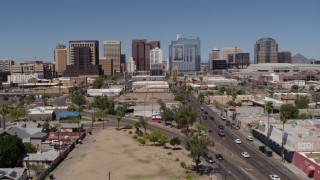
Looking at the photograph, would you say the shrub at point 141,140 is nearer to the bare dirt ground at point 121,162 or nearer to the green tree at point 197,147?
the bare dirt ground at point 121,162

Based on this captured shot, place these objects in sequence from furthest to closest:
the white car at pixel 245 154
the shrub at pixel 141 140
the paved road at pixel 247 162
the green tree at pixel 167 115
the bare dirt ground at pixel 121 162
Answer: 1. the green tree at pixel 167 115
2. the shrub at pixel 141 140
3. the white car at pixel 245 154
4. the bare dirt ground at pixel 121 162
5. the paved road at pixel 247 162

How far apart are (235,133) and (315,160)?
1179 inches

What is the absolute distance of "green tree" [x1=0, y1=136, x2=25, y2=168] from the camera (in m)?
54.5

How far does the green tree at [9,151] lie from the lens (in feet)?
179

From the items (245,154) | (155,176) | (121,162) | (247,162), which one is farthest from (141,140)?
(247,162)

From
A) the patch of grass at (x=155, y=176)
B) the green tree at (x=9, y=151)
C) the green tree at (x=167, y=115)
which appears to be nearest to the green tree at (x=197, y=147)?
the patch of grass at (x=155, y=176)

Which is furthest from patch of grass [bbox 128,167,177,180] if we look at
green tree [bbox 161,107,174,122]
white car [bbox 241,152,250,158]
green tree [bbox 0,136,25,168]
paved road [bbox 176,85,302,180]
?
green tree [bbox 161,107,174,122]

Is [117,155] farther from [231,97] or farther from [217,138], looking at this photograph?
[231,97]

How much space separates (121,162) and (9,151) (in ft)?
52.6

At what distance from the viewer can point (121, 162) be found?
5928 centimetres

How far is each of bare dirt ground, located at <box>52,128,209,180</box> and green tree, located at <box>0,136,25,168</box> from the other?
623 cm

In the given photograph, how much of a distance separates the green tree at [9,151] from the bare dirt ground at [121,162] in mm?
6232

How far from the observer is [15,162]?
56.0 meters

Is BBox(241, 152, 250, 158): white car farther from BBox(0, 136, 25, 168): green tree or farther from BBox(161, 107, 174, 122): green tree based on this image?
BBox(0, 136, 25, 168): green tree
